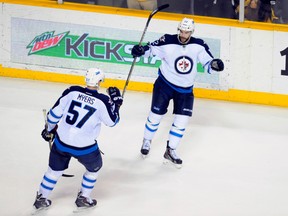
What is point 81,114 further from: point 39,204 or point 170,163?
point 170,163

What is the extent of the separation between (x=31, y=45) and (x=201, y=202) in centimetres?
337

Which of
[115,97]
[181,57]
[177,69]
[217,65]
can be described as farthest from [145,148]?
[115,97]

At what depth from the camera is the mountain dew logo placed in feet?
28.5

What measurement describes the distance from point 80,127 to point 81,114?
0.09 m

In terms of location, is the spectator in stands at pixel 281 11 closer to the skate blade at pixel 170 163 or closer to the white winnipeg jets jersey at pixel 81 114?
the skate blade at pixel 170 163

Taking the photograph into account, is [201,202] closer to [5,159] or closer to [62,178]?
[62,178]

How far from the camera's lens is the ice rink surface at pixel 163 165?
237 inches

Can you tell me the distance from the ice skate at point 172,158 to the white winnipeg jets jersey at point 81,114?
1.13 metres

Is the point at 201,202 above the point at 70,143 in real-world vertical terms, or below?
below

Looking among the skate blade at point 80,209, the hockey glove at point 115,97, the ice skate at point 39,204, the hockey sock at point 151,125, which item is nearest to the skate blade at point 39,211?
the ice skate at point 39,204

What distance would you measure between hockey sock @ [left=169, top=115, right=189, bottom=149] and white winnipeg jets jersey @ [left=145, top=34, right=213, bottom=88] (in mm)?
259

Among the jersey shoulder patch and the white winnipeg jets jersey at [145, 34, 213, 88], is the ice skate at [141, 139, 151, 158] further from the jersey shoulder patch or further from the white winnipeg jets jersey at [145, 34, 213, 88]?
the jersey shoulder patch

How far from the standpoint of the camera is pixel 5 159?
22.1 ft

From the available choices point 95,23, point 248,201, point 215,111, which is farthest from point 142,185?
point 95,23
